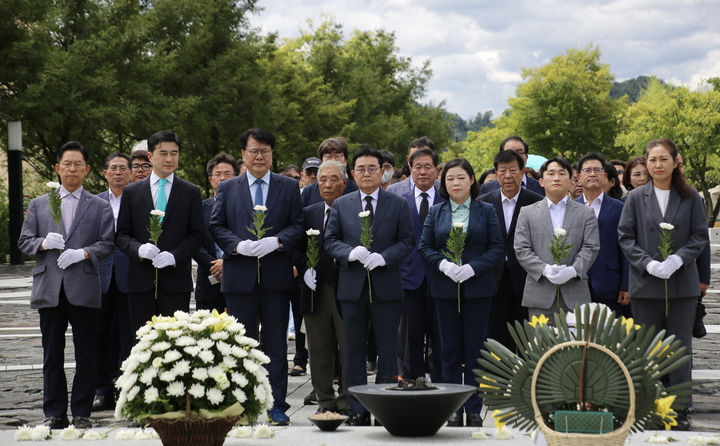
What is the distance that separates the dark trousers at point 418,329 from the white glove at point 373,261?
4.54ft

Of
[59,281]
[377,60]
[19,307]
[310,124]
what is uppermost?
[377,60]

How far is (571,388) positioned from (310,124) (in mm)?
40155

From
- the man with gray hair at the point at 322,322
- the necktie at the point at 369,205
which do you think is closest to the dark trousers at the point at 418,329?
the man with gray hair at the point at 322,322

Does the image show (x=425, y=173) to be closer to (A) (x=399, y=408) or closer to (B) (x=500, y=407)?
(A) (x=399, y=408)

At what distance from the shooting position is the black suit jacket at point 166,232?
25.0 feet

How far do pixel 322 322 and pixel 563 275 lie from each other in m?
2.17

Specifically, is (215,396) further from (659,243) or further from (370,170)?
(659,243)

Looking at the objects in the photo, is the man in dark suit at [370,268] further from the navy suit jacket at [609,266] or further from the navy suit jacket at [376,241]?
the navy suit jacket at [609,266]

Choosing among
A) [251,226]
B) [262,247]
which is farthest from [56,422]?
[251,226]

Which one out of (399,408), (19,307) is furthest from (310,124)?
(399,408)

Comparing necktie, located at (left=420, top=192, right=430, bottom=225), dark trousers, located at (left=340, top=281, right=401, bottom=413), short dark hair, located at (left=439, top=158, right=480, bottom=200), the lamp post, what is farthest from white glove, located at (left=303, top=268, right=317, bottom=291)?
the lamp post

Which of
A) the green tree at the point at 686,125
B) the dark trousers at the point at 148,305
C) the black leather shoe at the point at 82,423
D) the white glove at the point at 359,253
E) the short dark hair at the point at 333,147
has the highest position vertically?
the green tree at the point at 686,125

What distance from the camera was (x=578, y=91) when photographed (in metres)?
54.7

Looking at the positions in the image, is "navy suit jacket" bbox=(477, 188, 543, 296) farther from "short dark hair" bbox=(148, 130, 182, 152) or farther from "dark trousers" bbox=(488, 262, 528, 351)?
"short dark hair" bbox=(148, 130, 182, 152)
